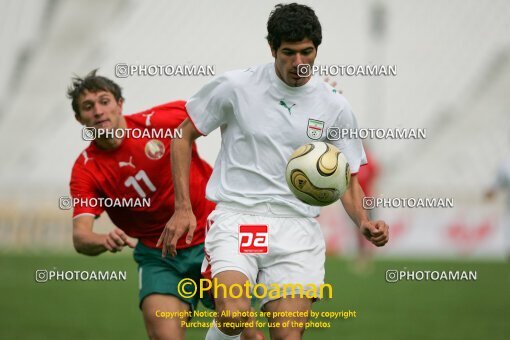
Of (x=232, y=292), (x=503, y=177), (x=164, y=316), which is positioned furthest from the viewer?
(x=503, y=177)

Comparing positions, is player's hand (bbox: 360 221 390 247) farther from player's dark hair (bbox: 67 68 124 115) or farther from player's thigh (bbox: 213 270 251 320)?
player's dark hair (bbox: 67 68 124 115)

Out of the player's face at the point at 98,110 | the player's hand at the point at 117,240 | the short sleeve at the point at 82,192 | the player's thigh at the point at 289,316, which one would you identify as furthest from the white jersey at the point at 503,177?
the player's hand at the point at 117,240

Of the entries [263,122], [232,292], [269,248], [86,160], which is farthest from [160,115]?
[232,292]

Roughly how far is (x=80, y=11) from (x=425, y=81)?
8086 mm

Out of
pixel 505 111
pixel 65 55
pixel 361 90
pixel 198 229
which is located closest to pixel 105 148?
pixel 198 229

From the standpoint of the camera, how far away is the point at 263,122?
5016 millimetres

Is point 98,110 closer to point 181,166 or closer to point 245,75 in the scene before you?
point 181,166

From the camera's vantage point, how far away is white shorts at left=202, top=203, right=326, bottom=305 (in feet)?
16.3

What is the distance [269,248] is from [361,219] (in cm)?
55

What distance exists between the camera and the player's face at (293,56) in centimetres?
483

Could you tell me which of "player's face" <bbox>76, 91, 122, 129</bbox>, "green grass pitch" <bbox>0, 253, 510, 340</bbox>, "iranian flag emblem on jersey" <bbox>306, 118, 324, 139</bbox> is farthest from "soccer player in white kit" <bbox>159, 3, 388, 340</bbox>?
"green grass pitch" <bbox>0, 253, 510, 340</bbox>

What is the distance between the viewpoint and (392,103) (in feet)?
61.8

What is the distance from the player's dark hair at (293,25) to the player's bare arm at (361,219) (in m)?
0.89

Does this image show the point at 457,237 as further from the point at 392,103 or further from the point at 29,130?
the point at 29,130
